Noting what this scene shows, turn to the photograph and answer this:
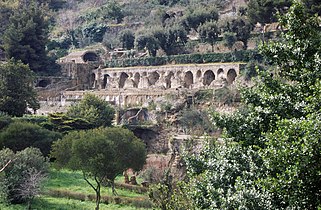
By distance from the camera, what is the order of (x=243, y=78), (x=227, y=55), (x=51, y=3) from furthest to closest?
(x=51, y=3) < (x=227, y=55) < (x=243, y=78)

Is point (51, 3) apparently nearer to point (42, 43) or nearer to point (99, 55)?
point (99, 55)

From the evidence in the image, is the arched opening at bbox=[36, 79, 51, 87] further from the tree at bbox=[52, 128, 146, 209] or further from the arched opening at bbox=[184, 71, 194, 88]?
the tree at bbox=[52, 128, 146, 209]

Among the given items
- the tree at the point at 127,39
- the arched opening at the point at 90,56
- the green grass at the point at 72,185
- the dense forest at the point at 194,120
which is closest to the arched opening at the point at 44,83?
the dense forest at the point at 194,120

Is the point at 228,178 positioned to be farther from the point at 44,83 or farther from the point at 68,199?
the point at 44,83

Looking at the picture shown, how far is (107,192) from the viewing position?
35344mm

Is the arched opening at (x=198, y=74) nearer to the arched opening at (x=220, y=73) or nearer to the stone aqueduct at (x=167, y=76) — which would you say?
the stone aqueduct at (x=167, y=76)

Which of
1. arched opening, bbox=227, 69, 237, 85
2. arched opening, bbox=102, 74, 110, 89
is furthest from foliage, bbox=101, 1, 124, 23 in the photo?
arched opening, bbox=227, 69, 237, 85

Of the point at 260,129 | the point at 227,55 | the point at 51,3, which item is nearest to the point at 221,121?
the point at 260,129

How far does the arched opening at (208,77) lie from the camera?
174ft

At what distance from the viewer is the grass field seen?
30422mm

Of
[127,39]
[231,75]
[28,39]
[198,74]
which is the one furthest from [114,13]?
[231,75]

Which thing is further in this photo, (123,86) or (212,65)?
(123,86)

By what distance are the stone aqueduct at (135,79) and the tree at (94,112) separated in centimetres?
593

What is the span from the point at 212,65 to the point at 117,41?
23700 millimetres
